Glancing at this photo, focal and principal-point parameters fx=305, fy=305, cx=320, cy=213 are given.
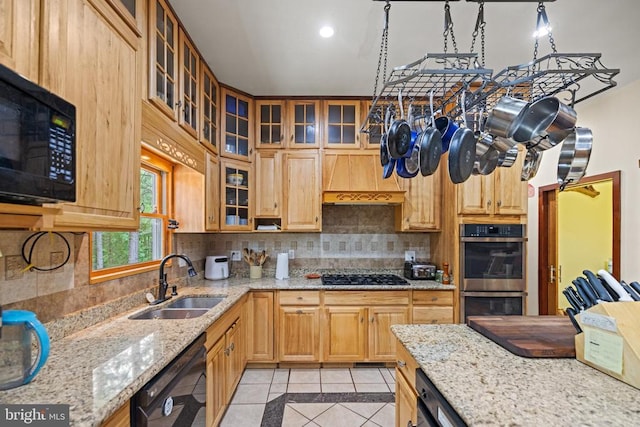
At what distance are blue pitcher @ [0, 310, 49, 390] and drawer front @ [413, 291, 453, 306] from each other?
2.72 meters

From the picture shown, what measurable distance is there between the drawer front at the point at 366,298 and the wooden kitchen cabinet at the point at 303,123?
158 cm

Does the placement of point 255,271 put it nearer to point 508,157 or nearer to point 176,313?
point 176,313

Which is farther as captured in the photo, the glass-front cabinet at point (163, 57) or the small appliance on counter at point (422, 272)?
the small appliance on counter at point (422, 272)

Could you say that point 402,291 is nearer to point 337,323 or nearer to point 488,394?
point 337,323

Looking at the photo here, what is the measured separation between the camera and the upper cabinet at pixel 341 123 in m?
3.30

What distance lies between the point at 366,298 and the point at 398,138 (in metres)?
1.73

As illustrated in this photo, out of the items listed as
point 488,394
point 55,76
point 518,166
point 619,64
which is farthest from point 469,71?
point 619,64

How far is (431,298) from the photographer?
2.98 metres

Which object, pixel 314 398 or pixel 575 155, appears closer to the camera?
pixel 575 155

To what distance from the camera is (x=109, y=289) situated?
184 centimetres

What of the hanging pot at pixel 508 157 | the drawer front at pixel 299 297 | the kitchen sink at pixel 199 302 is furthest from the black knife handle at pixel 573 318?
the kitchen sink at pixel 199 302

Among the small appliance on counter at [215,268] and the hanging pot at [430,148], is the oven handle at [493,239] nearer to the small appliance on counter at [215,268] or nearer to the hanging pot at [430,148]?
the hanging pot at [430,148]

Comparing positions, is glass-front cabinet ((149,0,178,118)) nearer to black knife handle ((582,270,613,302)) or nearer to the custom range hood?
the custom range hood

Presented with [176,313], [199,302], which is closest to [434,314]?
[199,302]
